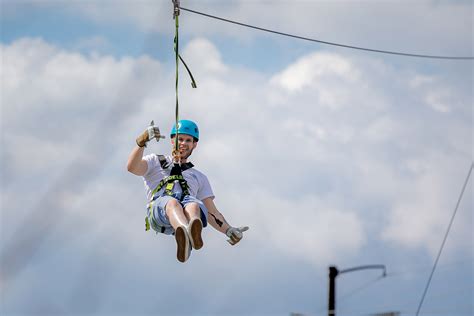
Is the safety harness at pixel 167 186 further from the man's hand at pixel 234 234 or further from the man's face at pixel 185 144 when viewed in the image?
the man's hand at pixel 234 234

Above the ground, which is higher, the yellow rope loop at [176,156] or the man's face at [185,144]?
the man's face at [185,144]

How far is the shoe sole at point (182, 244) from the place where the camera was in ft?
40.3

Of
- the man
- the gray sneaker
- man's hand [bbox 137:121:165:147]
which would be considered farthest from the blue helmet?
the gray sneaker

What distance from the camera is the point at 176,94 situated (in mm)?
12406

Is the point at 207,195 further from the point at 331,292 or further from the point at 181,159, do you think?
the point at 331,292

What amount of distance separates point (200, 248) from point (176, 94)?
1.77 meters

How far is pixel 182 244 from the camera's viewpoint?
12328mm

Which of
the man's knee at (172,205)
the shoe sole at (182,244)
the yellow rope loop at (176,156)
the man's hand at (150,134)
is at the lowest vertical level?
the shoe sole at (182,244)

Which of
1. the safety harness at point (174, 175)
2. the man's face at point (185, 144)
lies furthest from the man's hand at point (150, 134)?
the man's face at point (185, 144)

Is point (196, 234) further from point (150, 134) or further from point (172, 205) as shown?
point (150, 134)

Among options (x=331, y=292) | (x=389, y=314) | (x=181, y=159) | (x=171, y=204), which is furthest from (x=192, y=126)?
(x=331, y=292)

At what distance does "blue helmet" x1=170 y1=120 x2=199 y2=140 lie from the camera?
Result: 529 inches

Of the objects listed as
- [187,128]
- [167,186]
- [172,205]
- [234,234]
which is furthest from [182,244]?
[187,128]

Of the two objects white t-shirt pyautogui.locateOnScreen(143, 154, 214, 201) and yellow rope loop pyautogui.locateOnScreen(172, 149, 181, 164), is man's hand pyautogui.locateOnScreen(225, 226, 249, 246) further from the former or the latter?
yellow rope loop pyautogui.locateOnScreen(172, 149, 181, 164)
